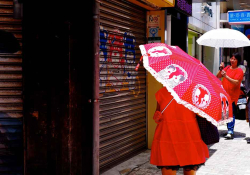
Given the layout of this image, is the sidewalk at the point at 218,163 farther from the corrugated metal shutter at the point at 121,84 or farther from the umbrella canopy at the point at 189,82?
the umbrella canopy at the point at 189,82

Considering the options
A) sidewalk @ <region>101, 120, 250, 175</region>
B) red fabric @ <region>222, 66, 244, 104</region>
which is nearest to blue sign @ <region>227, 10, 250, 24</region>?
red fabric @ <region>222, 66, 244, 104</region>

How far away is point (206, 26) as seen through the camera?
46.9 ft

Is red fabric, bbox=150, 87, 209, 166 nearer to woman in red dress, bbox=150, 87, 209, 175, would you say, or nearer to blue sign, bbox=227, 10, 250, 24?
woman in red dress, bbox=150, 87, 209, 175

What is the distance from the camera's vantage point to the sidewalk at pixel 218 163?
6223 millimetres

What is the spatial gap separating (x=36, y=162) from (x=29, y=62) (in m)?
1.19

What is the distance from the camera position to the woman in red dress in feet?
13.7

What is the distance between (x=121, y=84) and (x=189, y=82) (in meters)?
3.23

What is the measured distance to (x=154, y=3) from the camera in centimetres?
746

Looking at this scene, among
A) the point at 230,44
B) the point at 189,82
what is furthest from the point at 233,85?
the point at 189,82

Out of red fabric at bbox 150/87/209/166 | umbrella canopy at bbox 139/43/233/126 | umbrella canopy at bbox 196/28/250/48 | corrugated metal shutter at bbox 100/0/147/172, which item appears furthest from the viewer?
umbrella canopy at bbox 196/28/250/48

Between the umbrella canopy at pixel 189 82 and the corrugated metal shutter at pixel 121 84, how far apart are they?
234cm

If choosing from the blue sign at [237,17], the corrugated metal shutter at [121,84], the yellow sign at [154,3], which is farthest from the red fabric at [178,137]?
the blue sign at [237,17]

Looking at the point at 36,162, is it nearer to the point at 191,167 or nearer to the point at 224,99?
the point at 191,167

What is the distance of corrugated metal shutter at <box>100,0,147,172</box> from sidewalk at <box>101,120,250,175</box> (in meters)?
0.21
